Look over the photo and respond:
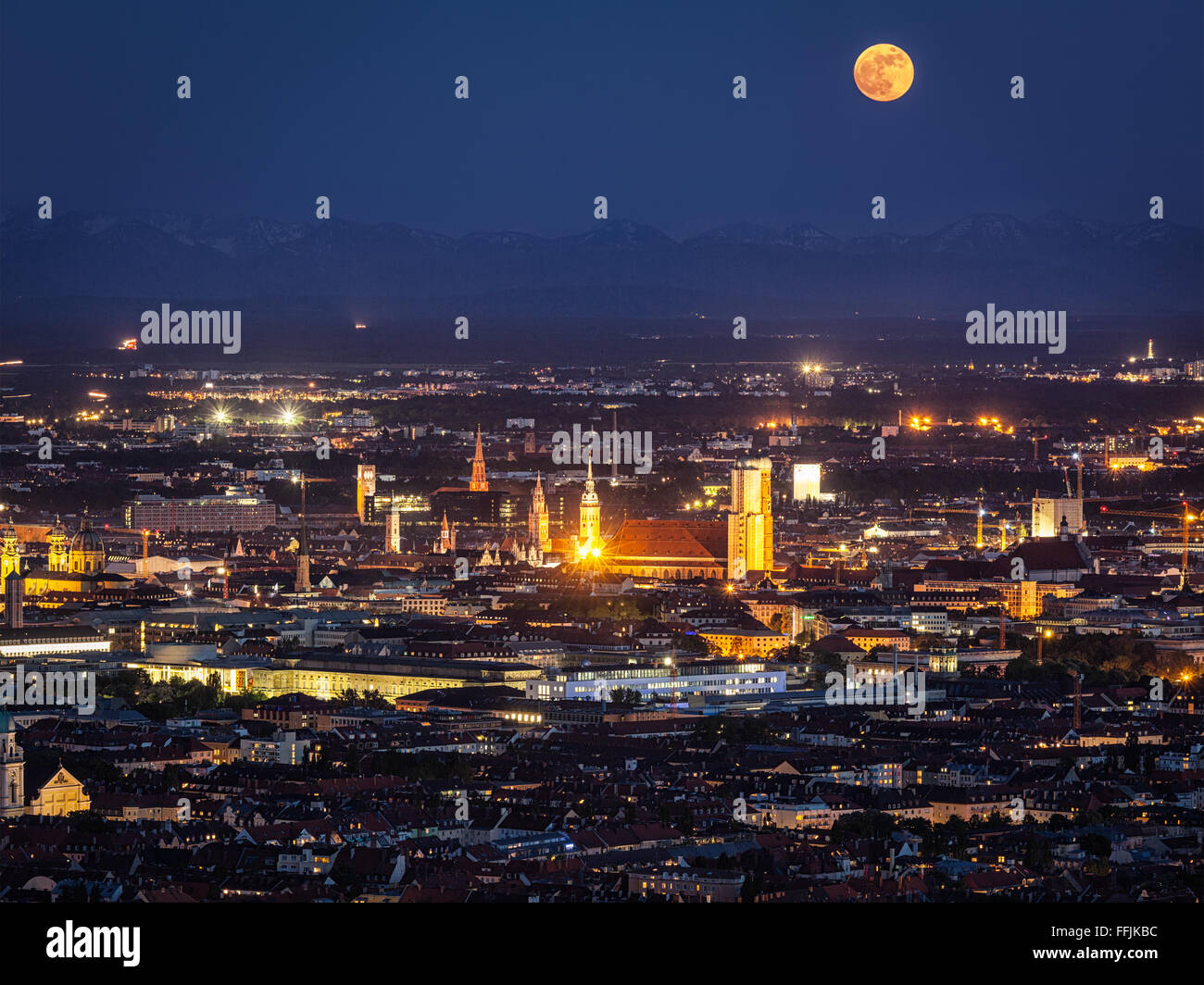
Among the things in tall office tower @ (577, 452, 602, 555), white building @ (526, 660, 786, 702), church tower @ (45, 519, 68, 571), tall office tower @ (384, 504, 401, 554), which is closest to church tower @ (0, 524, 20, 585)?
church tower @ (45, 519, 68, 571)

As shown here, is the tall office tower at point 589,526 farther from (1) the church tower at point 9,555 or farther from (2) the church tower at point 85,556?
(1) the church tower at point 9,555

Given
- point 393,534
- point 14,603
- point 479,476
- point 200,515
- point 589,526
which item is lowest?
point 14,603

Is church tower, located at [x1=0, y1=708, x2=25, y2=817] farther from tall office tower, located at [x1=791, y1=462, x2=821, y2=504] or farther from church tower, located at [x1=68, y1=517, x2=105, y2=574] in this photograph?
tall office tower, located at [x1=791, y1=462, x2=821, y2=504]

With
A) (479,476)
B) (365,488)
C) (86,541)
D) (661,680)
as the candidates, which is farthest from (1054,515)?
(661,680)

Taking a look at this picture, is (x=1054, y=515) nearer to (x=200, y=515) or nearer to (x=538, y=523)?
(x=538, y=523)

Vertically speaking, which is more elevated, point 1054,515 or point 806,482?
point 806,482
